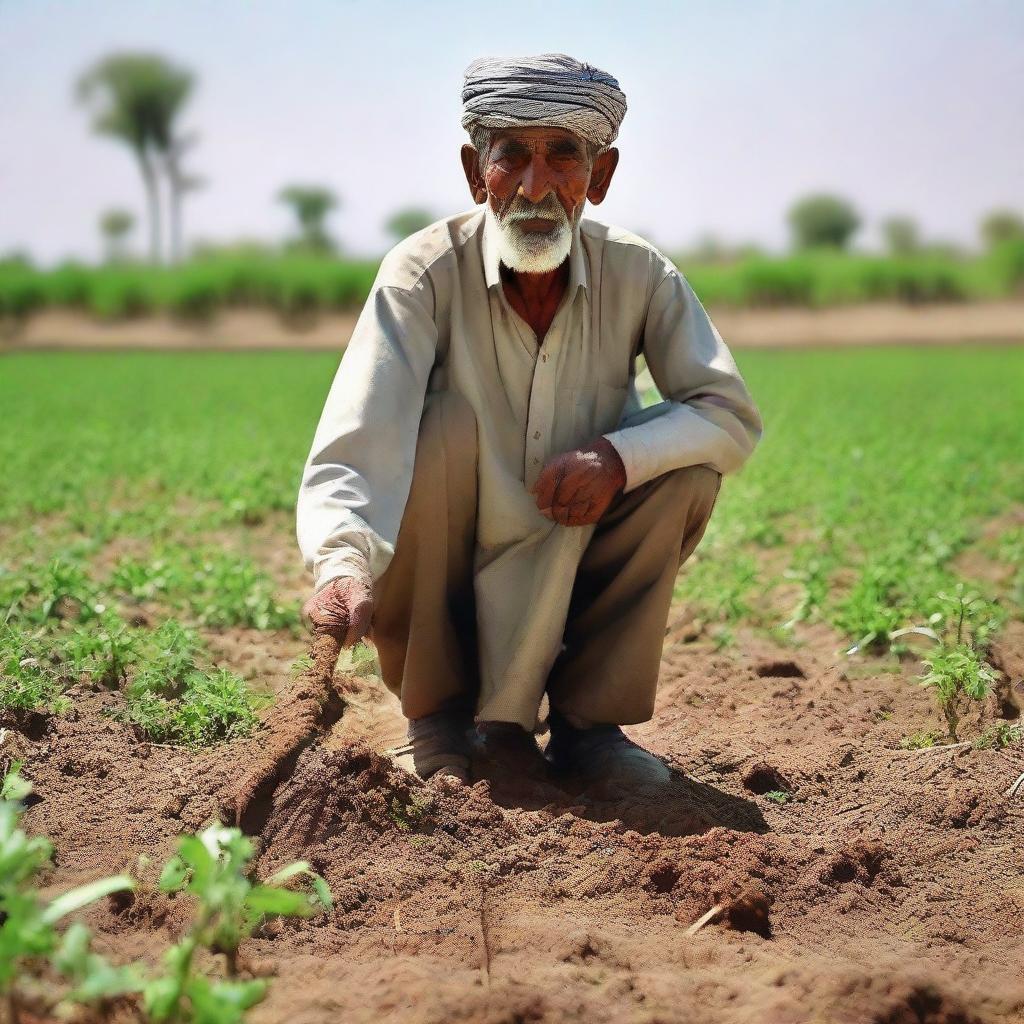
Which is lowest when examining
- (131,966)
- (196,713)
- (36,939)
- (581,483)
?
(196,713)

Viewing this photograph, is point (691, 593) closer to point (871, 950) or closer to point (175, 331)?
point (871, 950)

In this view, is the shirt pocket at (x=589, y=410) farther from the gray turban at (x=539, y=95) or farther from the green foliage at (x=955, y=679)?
the green foliage at (x=955, y=679)

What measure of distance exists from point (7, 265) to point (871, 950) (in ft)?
119

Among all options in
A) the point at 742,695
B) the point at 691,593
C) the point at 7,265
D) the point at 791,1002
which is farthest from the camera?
the point at 7,265

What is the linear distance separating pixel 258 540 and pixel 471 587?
3.38m

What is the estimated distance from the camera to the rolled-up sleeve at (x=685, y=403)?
3389mm

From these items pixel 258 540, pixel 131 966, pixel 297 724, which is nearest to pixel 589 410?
pixel 297 724

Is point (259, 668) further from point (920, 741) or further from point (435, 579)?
point (920, 741)

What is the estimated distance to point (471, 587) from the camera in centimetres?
365

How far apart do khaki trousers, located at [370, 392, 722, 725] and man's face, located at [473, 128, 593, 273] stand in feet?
1.39

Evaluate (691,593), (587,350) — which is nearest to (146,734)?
(587,350)

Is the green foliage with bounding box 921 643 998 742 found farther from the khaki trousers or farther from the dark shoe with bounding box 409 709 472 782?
the dark shoe with bounding box 409 709 472 782

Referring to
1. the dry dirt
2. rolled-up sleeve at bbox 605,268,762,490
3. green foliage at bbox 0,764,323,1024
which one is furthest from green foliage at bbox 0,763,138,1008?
rolled-up sleeve at bbox 605,268,762,490

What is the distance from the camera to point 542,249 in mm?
3352
